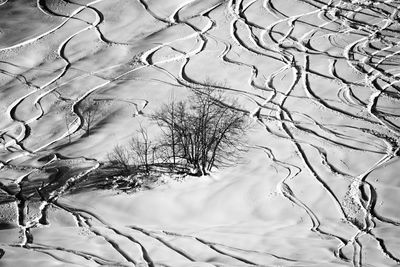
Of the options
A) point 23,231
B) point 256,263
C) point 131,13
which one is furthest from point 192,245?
point 131,13

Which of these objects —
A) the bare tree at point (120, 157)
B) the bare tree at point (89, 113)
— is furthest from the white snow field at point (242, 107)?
the bare tree at point (120, 157)

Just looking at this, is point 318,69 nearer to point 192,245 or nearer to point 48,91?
point 48,91

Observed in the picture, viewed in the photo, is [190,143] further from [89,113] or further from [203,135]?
[89,113]

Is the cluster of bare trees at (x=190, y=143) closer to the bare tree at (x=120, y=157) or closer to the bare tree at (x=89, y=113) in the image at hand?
the bare tree at (x=120, y=157)

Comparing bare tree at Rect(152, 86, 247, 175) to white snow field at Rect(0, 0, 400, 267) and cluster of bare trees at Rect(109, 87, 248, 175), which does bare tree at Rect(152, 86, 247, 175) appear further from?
white snow field at Rect(0, 0, 400, 267)

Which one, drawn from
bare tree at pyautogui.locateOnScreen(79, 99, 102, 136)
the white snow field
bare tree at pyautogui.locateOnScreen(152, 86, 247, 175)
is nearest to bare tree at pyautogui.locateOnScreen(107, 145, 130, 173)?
the white snow field

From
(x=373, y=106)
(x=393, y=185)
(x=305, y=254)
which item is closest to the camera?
(x=305, y=254)

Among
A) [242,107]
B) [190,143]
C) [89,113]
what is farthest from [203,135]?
[89,113]
